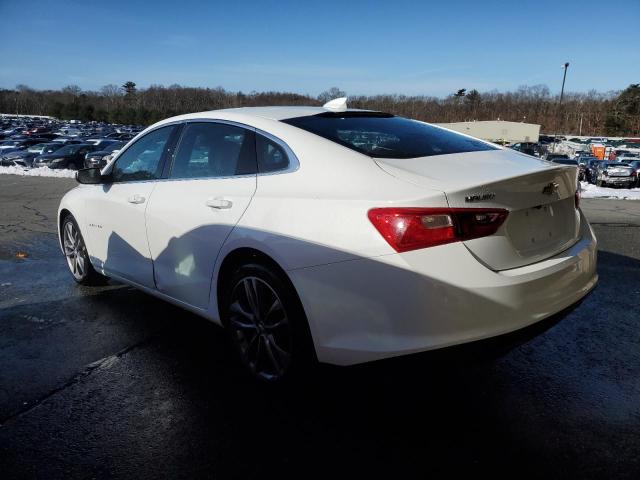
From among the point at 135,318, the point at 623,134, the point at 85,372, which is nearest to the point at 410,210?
the point at 85,372

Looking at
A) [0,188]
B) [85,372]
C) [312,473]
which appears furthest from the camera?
[0,188]

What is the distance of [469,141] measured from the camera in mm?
3334

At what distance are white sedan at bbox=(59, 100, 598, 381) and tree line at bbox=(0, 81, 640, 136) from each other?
268 feet

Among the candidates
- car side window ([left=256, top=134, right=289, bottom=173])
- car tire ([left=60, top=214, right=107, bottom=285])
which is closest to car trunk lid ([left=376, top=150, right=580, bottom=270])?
car side window ([left=256, top=134, right=289, bottom=173])

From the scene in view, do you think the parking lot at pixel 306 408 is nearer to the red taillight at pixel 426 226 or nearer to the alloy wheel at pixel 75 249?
the red taillight at pixel 426 226

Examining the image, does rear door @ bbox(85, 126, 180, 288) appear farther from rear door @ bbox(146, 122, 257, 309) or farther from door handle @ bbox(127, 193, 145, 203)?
rear door @ bbox(146, 122, 257, 309)

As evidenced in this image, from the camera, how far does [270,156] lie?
291 centimetres

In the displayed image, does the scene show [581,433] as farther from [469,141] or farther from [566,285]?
[469,141]

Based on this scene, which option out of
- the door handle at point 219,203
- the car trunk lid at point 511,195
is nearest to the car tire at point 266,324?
the door handle at point 219,203

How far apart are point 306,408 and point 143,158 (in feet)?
7.52

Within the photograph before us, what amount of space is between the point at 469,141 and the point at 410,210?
1.36m

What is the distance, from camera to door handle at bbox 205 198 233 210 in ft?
9.60

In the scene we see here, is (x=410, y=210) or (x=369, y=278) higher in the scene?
(x=410, y=210)

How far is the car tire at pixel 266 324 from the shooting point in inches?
102
